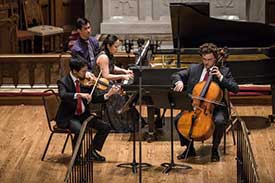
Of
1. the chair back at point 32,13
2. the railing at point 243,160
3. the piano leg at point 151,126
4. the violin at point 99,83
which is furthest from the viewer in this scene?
the chair back at point 32,13

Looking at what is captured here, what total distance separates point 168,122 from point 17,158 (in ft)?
7.51

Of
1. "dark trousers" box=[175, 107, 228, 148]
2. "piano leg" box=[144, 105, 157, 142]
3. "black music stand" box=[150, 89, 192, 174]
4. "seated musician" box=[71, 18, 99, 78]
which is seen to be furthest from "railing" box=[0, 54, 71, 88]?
"dark trousers" box=[175, 107, 228, 148]

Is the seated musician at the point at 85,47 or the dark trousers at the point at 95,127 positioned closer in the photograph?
the dark trousers at the point at 95,127

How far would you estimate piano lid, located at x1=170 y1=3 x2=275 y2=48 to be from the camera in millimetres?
9586

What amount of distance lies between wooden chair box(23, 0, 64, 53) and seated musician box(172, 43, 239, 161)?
6347 mm

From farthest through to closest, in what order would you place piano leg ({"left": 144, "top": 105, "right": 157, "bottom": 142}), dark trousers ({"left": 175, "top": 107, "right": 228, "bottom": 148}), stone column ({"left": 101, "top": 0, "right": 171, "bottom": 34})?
stone column ({"left": 101, "top": 0, "right": 171, "bottom": 34})
piano leg ({"left": 144, "top": 105, "right": 157, "bottom": 142})
dark trousers ({"left": 175, "top": 107, "right": 228, "bottom": 148})

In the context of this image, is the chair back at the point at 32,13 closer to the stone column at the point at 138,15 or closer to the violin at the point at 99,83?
the stone column at the point at 138,15

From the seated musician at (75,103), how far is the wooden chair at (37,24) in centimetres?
633

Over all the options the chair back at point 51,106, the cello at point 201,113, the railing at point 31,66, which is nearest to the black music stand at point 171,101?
the cello at point 201,113

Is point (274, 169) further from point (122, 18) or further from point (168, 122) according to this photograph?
point (122, 18)

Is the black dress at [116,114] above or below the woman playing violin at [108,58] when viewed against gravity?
below

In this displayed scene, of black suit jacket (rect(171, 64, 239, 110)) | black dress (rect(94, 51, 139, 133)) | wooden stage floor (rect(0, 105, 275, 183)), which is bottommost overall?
wooden stage floor (rect(0, 105, 275, 183))

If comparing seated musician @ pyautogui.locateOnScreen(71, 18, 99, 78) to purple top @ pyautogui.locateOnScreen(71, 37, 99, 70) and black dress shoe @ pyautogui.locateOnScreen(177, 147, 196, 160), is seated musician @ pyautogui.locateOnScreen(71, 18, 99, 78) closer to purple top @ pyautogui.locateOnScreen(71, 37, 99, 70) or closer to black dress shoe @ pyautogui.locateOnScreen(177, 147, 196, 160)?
purple top @ pyautogui.locateOnScreen(71, 37, 99, 70)

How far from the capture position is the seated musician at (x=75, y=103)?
330 inches
